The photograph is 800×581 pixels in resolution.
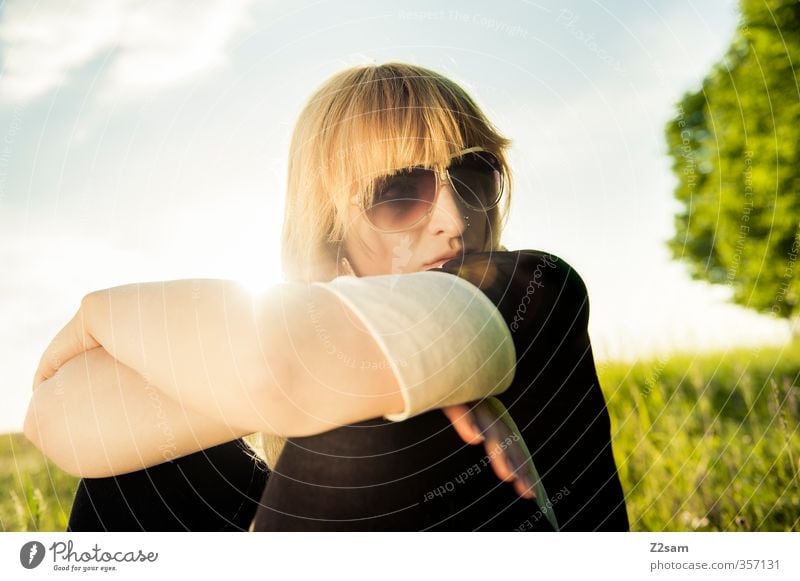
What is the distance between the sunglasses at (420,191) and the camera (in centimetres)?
112

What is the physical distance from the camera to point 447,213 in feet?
3.70

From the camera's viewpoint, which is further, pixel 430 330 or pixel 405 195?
pixel 405 195

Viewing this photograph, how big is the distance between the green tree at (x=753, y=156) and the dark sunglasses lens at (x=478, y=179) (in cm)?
205

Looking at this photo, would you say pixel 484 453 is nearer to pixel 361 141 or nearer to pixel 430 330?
pixel 430 330

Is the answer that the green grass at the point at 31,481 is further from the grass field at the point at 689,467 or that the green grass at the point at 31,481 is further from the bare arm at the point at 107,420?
the bare arm at the point at 107,420

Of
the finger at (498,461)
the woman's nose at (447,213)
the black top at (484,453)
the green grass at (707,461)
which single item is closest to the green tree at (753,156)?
the green grass at (707,461)

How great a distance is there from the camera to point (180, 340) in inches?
30.9

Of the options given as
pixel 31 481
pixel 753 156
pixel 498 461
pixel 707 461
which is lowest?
pixel 31 481

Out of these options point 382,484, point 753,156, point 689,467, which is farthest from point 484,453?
point 753,156

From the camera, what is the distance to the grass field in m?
1.62

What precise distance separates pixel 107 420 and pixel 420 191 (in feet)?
1.91
